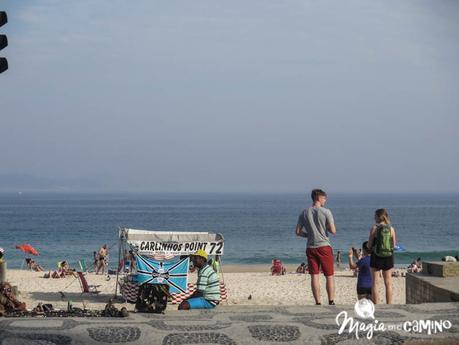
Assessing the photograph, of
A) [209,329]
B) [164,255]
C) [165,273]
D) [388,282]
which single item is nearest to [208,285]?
[209,329]

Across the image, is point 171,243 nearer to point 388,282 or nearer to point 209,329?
point 388,282

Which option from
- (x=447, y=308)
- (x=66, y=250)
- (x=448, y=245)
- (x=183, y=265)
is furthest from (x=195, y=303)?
(x=448, y=245)

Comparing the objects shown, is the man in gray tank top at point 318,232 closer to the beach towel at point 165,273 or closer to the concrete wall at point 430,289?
the concrete wall at point 430,289

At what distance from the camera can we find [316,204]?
10664mm

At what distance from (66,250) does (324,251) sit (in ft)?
184

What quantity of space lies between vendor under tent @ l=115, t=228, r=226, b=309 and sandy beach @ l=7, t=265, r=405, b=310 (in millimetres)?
969

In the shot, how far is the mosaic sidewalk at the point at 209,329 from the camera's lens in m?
7.77

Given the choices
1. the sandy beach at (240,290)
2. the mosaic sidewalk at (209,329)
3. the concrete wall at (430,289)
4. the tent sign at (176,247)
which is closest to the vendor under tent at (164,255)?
the tent sign at (176,247)

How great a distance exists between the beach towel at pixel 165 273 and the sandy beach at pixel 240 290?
1153 millimetres

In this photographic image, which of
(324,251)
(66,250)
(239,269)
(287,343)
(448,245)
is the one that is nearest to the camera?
(287,343)

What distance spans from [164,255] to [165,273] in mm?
1037

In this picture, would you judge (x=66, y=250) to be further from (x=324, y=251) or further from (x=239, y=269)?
(x=324, y=251)

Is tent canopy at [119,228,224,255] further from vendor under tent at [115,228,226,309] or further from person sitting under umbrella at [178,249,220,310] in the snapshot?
person sitting under umbrella at [178,249,220,310]

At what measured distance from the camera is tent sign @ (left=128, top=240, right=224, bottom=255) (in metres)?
18.1
